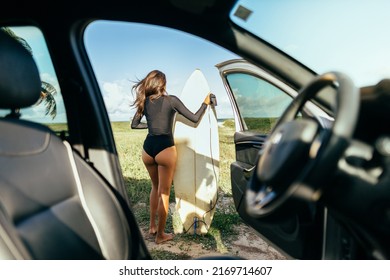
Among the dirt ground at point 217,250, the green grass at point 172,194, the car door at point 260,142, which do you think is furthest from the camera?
the green grass at point 172,194

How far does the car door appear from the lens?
1167 millimetres

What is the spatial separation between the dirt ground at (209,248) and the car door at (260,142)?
727 mm

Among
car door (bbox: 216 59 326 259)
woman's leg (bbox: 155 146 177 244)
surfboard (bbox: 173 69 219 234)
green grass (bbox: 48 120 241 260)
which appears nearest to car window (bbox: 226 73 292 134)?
car door (bbox: 216 59 326 259)

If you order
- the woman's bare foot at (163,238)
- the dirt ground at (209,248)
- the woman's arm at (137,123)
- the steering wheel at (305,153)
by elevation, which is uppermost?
the steering wheel at (305,153)

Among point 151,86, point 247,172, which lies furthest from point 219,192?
point 247,172

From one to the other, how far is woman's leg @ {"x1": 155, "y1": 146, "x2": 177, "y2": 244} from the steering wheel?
173 centimetres

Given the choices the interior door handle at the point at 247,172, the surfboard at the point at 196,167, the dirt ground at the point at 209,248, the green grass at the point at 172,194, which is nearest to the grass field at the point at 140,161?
the green grass at the point at 172,194

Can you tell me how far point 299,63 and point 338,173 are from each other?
48 cm

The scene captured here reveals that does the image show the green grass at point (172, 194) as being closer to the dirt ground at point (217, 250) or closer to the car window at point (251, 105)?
the dirt ground at point (217, 250)

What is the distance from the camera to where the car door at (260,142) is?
3.83 feet

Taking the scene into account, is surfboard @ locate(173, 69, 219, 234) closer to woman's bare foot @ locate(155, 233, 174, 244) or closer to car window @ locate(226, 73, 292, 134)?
woman's bare foot @ locate(155, 233, 174, 244)

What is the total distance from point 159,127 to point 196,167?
1.96 ft

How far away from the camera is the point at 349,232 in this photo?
38.3 inches

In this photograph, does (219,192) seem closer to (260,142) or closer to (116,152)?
(260,142)
